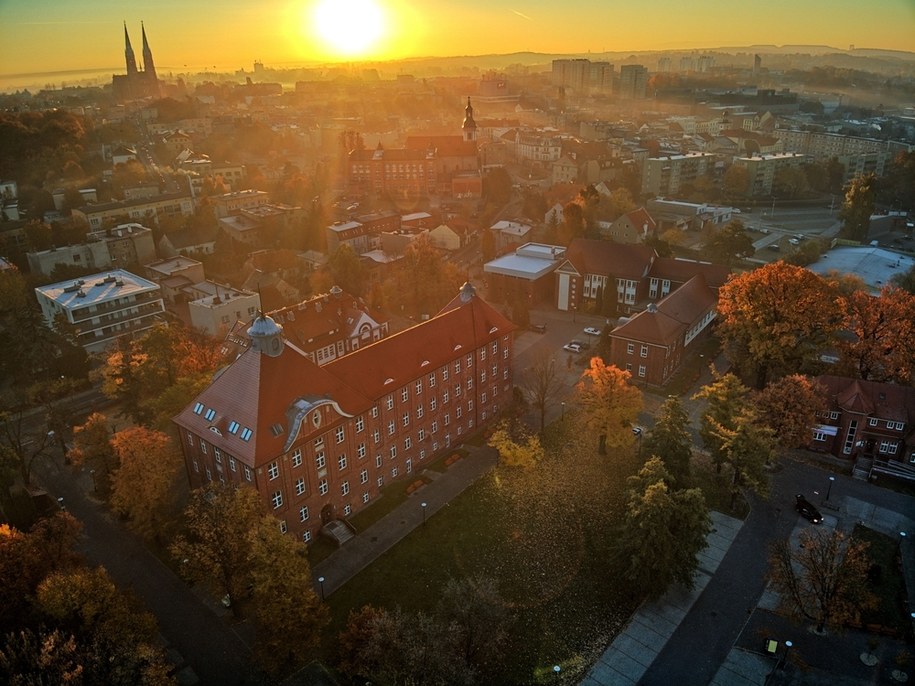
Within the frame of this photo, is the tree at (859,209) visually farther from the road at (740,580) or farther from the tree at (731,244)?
the road at (740,580)

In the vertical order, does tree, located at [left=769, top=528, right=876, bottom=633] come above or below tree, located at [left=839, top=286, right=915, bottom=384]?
below

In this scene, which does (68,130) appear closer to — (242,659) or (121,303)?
(121,303)

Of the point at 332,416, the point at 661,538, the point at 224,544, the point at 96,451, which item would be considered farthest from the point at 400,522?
the point at 96,451

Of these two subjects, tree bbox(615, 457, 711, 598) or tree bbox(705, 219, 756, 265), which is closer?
tree bbox(615, 457, 711, 598)

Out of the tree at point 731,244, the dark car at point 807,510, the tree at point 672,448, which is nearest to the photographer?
the tree at point 672,448

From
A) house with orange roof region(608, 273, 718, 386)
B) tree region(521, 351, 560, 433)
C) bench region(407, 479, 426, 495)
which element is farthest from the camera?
house with orange roof region(608, 273, 718, 386)

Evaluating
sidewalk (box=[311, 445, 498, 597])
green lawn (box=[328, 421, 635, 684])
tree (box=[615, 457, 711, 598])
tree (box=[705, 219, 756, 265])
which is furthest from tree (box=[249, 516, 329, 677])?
tree (box=[705, 219, 756, 265])

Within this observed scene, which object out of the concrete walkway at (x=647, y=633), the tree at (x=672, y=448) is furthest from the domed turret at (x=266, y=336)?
the concrete walkway at (x=647, y=633)

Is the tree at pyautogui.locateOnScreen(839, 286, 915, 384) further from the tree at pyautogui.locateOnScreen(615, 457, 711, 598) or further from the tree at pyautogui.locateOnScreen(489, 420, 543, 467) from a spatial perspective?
the tree at pyautogui.locateOnScreen(489, 420, 543, 467)
